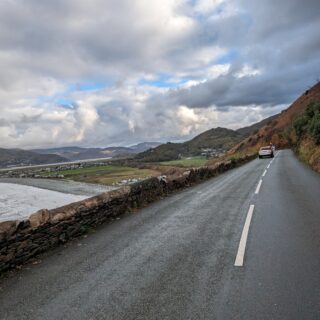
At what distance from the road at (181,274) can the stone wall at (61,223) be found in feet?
0.98

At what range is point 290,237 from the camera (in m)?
7.36

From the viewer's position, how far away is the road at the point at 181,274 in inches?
174

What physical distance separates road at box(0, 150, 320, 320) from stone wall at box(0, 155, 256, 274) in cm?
30

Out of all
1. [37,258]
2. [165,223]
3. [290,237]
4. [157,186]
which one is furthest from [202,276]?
[157,186]

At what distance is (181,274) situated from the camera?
219 inches

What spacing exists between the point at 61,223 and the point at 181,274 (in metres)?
3.50

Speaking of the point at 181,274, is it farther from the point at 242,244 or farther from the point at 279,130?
the point at 279,130

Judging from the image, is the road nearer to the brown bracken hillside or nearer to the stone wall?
the stone wall

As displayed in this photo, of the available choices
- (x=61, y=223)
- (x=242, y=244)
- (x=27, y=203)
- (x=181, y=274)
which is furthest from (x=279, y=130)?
(x=181, y=274)

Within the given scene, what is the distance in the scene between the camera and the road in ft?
14.5

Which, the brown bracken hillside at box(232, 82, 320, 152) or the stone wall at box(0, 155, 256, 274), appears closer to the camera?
the stone wall at box(0, 155, 256, 274)

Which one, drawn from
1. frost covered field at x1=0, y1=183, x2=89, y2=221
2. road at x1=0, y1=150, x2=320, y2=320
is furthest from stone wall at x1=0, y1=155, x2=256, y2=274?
frost covered field at x1=0, y1=183, x2=89, y2=221

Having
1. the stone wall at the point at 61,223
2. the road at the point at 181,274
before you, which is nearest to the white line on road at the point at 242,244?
the road at the point at 181,274

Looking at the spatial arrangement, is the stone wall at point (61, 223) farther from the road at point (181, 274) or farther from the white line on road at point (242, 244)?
the white line on road at point (242, 244)
